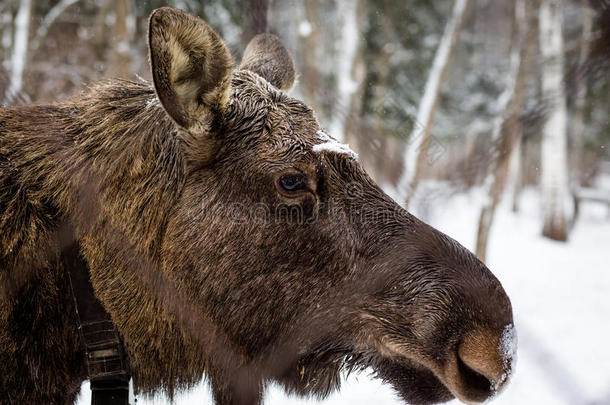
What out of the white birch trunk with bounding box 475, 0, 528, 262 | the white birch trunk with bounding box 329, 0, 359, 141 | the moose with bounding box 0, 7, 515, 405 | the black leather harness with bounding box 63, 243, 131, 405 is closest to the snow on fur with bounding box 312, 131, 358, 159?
the moose with bounding box 0, 7, 515, 405

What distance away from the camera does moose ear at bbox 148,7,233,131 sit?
70.1 inches

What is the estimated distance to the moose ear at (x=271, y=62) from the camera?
2.90m

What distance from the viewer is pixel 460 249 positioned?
2092 millimetres

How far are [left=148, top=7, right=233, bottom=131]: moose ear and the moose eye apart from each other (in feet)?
1.33

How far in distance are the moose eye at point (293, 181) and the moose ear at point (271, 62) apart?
968mm

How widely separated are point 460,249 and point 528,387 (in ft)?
9.70

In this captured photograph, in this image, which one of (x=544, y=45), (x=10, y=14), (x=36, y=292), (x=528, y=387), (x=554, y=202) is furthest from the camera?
(x=10, y=14)

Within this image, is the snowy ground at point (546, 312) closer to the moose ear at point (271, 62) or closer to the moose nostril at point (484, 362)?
the moose nostril at point (484, 362)

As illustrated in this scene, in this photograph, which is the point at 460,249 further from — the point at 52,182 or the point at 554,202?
the point at 554,202

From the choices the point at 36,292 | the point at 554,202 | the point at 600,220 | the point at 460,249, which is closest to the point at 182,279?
the point at 36,292

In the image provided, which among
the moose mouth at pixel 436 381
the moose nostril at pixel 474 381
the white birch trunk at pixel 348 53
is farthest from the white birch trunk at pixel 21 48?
the moose nostril at pixel 474 381

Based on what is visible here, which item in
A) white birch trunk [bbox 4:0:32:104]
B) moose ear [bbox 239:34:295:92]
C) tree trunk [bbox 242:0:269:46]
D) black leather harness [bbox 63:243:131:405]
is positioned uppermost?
white birch trunk [bbox 4:0:32:104]

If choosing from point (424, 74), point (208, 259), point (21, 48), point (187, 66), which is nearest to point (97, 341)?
point (208, 259)

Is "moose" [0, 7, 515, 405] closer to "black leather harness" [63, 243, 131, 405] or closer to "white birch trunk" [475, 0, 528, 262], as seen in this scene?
"black leather harness" [63, 243, 131, 405]
